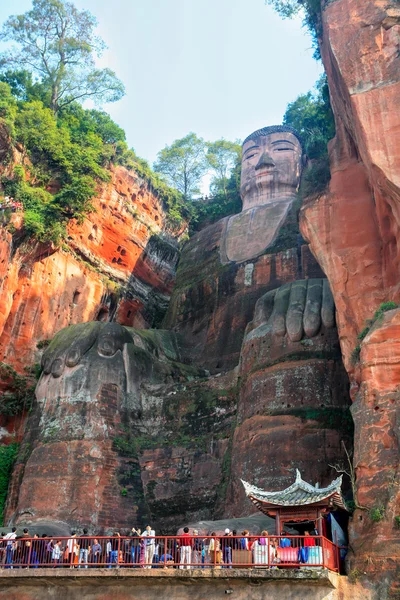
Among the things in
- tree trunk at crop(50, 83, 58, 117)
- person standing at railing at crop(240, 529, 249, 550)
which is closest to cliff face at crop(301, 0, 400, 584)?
person standing at railing at crop(240, 529, 249, 550)

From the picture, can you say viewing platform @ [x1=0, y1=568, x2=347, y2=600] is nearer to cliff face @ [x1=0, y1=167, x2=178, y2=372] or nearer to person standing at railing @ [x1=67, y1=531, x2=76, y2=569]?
person standing at railing @ [x1=67, y1=531, x2=76, y2=569]

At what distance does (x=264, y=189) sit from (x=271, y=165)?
1.17 meters

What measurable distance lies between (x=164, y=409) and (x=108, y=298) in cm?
947

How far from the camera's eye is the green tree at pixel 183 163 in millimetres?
46875

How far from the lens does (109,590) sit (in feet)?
50.0

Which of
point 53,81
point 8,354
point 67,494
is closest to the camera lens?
point 67,494

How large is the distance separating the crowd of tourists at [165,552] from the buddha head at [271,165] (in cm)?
2040

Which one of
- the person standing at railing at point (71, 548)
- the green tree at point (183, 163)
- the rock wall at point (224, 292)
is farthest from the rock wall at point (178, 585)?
the green tree at point (183, 163)

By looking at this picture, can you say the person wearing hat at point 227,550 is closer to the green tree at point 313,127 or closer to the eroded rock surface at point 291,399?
the eroded rock surface at point 291,399

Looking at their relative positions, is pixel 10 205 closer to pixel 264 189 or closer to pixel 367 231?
pixel 264 189

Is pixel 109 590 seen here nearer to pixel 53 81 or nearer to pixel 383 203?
pixel 383 203

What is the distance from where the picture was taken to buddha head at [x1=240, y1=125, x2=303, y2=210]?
34.7 m

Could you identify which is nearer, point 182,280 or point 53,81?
point 182,280

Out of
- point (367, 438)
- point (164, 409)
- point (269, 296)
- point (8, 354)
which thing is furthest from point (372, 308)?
point (8, 354)
